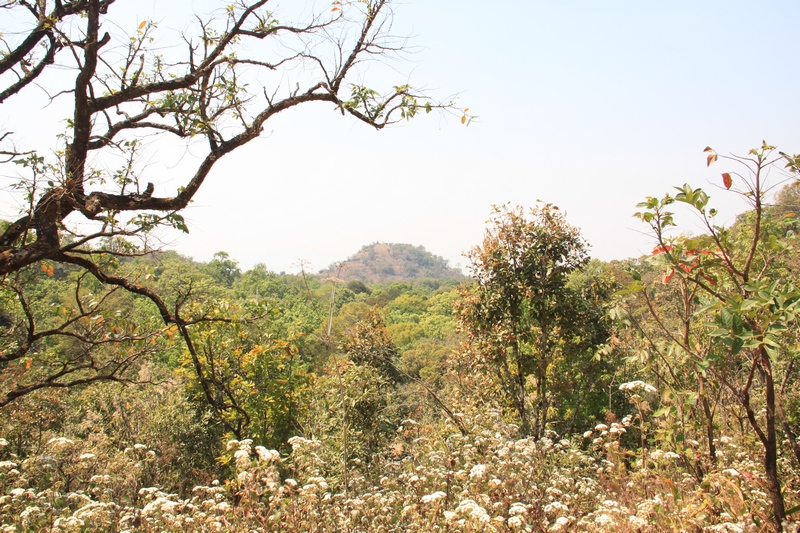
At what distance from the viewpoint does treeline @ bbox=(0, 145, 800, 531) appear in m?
2.88

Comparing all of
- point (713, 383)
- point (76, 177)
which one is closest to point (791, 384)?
point (713, 383)

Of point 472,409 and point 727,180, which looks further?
point 472,409

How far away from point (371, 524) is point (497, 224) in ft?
17.9

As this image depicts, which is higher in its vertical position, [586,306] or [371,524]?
[586,306]

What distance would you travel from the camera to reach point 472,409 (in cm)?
777

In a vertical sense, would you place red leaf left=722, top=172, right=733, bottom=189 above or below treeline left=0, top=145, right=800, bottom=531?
above

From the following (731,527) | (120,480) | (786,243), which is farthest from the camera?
(120,480)

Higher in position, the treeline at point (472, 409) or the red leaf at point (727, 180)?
the red leaf at point (727, 180)

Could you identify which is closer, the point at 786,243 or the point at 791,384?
the point at 786,243

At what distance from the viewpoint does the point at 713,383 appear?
10.7 feet

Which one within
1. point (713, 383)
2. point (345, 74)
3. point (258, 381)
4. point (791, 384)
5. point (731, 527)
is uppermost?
point (345, 74)

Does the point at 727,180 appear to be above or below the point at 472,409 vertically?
above

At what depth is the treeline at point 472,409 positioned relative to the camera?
2875 millimetres

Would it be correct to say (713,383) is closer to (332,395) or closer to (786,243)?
(786,243)
